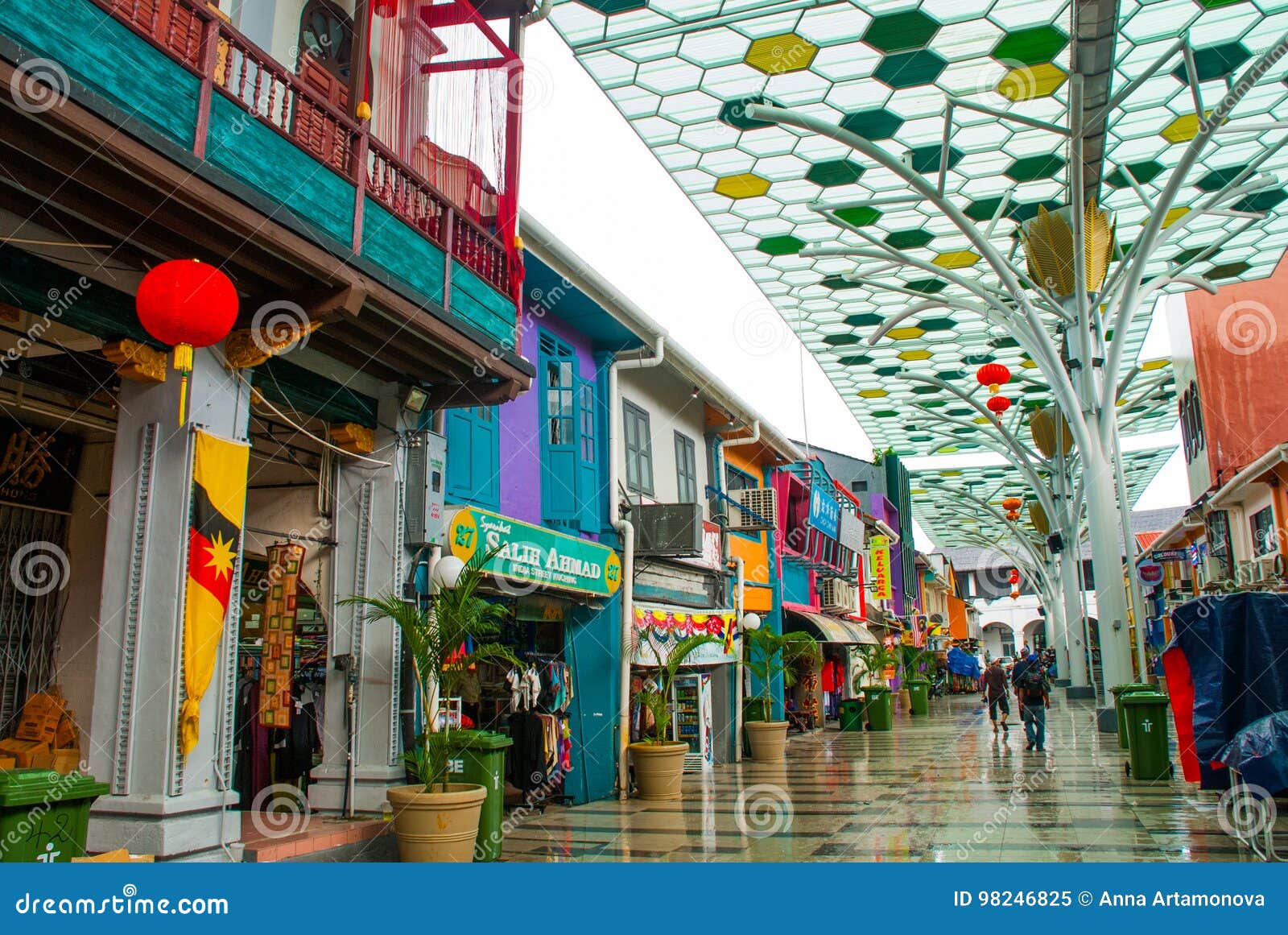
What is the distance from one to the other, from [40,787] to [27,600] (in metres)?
4.06

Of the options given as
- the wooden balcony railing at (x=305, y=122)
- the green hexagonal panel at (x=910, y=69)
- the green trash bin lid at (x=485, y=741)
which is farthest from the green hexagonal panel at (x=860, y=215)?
the green trash bin lid at (x=485, y=741)

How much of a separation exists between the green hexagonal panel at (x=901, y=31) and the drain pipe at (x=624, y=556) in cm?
618

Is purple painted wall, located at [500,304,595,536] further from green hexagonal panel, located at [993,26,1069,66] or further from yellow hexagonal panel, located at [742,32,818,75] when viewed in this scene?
green hexagonal panel, located at [993,26,1069,66]

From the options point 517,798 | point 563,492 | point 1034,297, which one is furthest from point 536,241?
point 1034,297

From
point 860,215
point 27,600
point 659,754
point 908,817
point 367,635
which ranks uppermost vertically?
point 860,215

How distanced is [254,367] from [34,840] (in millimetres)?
3572

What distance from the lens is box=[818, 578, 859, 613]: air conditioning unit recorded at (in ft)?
81.1

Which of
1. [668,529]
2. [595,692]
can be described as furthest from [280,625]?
[668,529]

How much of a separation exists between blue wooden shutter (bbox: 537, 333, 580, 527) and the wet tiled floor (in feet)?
11.4

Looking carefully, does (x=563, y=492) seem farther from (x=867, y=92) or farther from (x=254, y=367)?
(x=867, y=92)

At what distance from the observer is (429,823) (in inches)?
281

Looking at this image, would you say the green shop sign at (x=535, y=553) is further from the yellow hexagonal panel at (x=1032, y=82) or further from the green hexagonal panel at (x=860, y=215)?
the green hexagonal panel at (x=860, y=215)

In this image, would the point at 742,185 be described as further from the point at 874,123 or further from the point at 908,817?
the point at 908,817

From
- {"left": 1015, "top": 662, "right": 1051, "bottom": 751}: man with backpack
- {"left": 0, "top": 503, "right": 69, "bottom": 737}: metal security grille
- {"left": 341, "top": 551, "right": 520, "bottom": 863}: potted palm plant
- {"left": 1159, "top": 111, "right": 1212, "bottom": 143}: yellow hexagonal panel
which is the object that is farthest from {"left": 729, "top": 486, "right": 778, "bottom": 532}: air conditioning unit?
{"left": 0, "top": 503, "right": 69, "bottom": 737}: metal security grille
